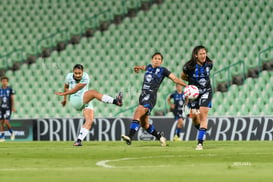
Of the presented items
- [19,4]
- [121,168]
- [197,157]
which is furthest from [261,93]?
[121,168]

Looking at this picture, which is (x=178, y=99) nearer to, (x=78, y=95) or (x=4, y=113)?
(x=4, y=113)

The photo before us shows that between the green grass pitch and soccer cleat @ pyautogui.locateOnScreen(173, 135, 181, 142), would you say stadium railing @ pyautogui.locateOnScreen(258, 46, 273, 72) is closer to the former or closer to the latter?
soccer cleat @ pyautogui.locateOnScreen(173, 135, 181, 142)

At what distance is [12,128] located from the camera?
24984mm

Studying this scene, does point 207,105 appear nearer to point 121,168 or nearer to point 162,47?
point 121,168

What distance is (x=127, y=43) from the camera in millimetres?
28078

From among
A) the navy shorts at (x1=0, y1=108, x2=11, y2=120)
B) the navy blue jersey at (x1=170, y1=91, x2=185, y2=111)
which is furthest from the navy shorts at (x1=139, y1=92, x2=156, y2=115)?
the navy shorts at (x1=0, y1=108, x2=11, y2=120)

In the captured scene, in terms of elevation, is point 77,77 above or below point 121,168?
above

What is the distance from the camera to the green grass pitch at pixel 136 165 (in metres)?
9.03

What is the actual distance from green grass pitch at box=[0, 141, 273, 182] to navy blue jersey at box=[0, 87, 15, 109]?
9521mm

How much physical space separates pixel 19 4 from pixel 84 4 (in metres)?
2.55

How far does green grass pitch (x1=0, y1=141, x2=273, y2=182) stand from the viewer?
9031 millimetres

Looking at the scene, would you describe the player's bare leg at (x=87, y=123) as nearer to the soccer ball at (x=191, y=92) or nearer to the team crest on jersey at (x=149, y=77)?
the team crest on jersey at (x=149, y=77)

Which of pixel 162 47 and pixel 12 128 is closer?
pixel 12 128

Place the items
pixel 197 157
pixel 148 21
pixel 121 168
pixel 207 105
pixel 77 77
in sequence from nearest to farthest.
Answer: pixel 121 168
pixel 197 157
pixel 207 105
pixel 77 77
pixel 148 21
